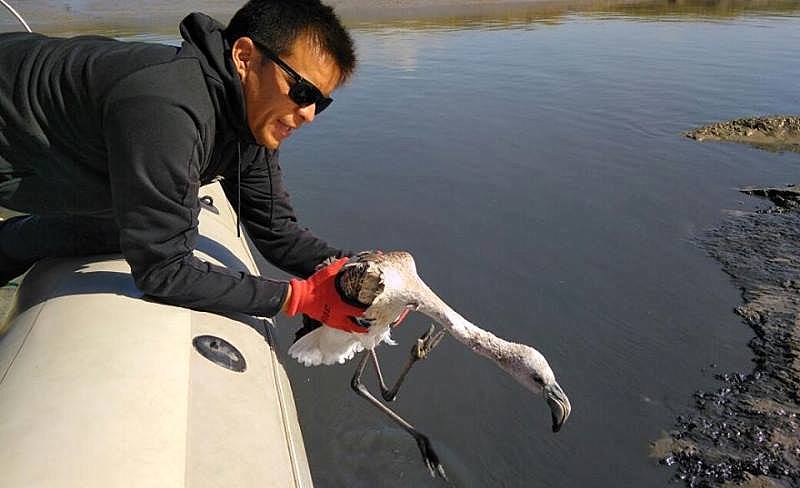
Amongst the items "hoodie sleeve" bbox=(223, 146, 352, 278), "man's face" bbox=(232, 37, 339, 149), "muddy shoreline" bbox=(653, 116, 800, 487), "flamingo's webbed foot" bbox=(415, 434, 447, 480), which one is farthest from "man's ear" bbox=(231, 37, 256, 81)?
"muddy shoreline" bbox=(653, 116, 800, 487)

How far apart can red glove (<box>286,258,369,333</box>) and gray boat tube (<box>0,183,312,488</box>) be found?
211mm

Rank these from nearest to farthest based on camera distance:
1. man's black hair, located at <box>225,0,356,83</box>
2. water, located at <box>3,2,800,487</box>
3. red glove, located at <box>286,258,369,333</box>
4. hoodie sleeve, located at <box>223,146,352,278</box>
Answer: man's black hair, located at <box>225,0,356,83</box> → red glove, located at <box>286,258,369,333</box> → hoodie sleeve, located at <box>223,146,352,278</box> → water, located at <box>3,2,800,487</box>

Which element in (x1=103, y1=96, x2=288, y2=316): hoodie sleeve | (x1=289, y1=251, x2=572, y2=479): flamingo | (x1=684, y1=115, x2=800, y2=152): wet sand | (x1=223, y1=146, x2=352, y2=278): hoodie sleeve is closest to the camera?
(x1=103, y1=96, x2=288, y2=316): hoodie sleeve

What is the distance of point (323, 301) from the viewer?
219 centimetres

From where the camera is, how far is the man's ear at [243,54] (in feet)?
5.89

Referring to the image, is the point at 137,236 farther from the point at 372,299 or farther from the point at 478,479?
the point at 478,479

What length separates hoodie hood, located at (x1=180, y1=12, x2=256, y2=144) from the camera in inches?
70.2

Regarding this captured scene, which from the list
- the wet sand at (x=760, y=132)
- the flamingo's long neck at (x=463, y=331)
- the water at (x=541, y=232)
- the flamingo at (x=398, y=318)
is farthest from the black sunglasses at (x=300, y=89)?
the wet sand at (x=760, y=132)

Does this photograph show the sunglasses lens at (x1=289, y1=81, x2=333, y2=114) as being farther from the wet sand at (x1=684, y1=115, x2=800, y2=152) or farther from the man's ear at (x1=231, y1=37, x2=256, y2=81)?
the wet sand at (x1=684, y1=115, x2=800, y2=152)

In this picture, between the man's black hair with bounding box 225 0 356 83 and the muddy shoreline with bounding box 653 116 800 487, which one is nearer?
the man's black hair with bounding box 225 0 356 83

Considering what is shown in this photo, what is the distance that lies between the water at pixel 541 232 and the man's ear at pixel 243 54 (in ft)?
5.10

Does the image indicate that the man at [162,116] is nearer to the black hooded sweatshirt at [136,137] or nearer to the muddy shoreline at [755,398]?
the black hooded sweatshirt at [136,137]

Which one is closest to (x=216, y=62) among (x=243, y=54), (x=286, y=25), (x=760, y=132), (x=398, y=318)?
(x=243, y=54)

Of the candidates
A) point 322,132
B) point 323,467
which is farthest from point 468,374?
point 322,132
